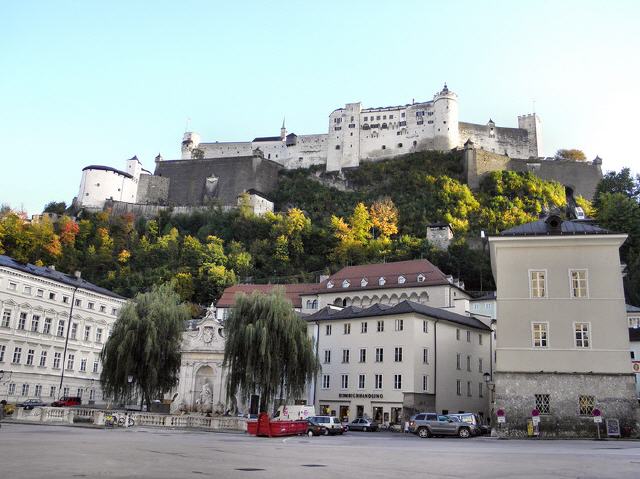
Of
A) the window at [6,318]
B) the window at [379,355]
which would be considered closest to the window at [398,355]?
the window at [379,355]

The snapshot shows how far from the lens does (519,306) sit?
3341 centimetres

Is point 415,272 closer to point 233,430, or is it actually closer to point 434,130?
point 233,430

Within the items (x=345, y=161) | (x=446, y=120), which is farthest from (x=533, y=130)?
(x=345, y=161)

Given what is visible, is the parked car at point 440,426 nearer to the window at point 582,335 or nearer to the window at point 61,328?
the window at point 582,335

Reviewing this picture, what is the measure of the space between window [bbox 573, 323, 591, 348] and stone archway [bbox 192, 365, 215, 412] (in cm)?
2536

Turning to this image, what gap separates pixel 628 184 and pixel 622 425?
65.1 meters

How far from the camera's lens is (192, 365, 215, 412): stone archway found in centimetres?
4497

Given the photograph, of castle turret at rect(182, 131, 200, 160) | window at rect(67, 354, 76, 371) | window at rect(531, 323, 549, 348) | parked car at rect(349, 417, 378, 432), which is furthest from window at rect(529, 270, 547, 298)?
castle turret at rect(182, 131, 200, 160)

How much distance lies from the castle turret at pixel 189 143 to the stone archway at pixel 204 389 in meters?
95.2

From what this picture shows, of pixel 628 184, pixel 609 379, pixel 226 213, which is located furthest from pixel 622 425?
pixel 226 213

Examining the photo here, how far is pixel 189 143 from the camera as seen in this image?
13638cm

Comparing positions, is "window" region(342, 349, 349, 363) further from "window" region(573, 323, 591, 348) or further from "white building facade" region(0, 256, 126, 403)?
"window" region(573, 323, 591, 348)

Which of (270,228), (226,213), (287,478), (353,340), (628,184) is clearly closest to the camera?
(287,478)

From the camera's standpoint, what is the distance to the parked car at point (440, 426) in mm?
32094
